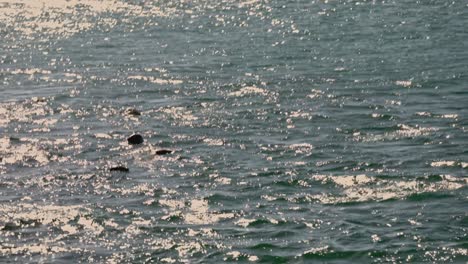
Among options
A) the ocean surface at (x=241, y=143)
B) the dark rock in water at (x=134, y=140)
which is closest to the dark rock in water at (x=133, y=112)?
the ocean surface at (x=241, y=143)

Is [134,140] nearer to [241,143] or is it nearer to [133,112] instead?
[241,143]

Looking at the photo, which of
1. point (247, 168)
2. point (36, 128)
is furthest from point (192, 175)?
point (36, 128)

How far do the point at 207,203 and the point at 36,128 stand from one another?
11175mm

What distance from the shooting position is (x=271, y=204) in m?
28.1

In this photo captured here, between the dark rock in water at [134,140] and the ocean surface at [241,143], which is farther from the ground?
the dark rock in water at [134,140]

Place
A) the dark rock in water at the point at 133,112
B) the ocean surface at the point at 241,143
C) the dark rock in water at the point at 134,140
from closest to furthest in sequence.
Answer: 1. the ocean surface at the point at 241,143
2. the dark rock in water at the point at 134,140
3. the dark rock in water at the point at 133,112

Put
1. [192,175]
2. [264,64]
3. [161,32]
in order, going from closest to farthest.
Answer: [192,175]
[264,64]
[161,32]

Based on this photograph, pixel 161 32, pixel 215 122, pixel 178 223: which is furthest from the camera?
pixel 161 32

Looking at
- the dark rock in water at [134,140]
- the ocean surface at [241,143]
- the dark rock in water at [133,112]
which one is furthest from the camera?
the dark rock in water at [133,112]

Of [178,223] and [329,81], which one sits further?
[329,81]

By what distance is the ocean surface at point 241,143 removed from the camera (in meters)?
25.7

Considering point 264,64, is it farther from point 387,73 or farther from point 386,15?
point 386,15

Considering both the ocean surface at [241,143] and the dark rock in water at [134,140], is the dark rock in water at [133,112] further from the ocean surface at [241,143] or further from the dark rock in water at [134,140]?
the dark rock in water at [134,140]

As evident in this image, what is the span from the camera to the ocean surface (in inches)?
1011
